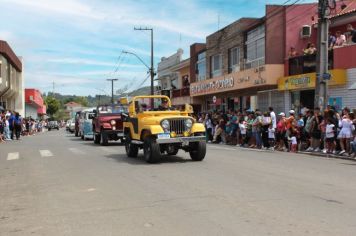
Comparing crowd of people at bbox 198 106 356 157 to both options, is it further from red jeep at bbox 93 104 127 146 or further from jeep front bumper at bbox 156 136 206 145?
red jeep at bbox 93 104 127 146

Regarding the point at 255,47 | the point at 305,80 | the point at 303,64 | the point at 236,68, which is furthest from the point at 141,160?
the point at 236,68

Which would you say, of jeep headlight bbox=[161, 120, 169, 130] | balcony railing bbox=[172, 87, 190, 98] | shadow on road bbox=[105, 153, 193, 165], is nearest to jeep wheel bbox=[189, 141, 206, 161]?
shadow on road bbox=[105, 153, 193, 165]

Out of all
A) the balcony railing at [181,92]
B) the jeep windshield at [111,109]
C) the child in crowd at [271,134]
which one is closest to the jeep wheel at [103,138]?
the jeep windshield at [111,109]

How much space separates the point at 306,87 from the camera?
1036 inches

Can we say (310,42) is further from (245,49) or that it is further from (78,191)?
(78,191)

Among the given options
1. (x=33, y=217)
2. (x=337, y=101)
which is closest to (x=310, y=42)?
(x=337, y=101)

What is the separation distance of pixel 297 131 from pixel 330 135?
2343 millimetres

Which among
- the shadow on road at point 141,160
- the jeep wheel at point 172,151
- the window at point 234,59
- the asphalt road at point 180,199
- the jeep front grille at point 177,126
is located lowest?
the asphalt road at point 180,199

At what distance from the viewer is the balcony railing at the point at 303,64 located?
25.8m

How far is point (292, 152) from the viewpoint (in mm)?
20047

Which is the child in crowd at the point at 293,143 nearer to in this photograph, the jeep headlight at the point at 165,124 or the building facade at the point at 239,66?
the jeep headlight at the point at 165,124

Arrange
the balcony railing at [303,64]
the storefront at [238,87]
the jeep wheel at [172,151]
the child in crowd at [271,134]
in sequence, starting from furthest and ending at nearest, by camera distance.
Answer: the storefront at [238,87] → the balcony railing at [303,64] → the child in crowd at [271,134] → the jeep wheel at [172,151]

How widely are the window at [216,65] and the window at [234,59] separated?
6.83ft

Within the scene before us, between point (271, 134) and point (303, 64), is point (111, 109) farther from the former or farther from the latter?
point (303, 64)
